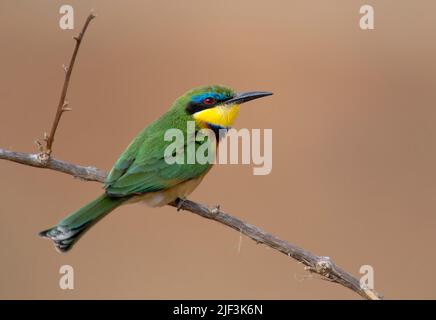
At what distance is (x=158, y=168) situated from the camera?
2.96 metres

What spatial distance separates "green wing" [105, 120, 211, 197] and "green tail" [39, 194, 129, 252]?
0.14 feet

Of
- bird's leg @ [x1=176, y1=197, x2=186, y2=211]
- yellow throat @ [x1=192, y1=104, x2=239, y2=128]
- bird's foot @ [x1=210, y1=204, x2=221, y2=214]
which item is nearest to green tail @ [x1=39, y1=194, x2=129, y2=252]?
bird's leg @ [x1=176, y1=197, x2=186, y2=211]

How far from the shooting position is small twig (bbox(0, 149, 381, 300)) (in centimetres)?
233

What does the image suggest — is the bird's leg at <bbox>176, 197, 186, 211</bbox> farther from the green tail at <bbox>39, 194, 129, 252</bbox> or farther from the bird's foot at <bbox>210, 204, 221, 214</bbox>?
the bird's foot at <bbox>210, 204, 221, 214</bbox>

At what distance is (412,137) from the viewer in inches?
208

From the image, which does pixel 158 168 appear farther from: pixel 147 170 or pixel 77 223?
pixel 77 223

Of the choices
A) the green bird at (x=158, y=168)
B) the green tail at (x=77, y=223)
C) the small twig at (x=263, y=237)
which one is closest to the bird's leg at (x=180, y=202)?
the green bird at (x=158, y=168)

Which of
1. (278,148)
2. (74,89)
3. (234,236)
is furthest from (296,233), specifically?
(74,89)

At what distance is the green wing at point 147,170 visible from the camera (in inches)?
112

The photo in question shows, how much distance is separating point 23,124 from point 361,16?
260 centimetres

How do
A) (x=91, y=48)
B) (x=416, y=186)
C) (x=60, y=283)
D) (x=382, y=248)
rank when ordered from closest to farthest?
(x=60, y=283) < (x=382, y=248) < (x=416, y=186) < (x=91, y=48)

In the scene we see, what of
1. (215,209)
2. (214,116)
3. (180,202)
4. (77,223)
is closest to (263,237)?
(215,209)

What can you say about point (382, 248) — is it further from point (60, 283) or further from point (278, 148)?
point (60, 283)

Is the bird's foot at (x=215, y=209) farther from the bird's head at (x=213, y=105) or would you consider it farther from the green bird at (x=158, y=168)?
the bird's head at (x=213, y=105)
